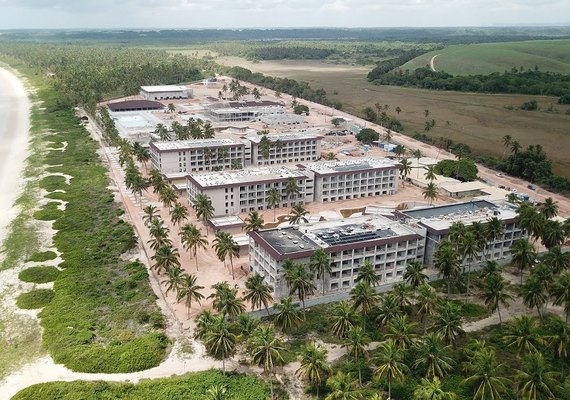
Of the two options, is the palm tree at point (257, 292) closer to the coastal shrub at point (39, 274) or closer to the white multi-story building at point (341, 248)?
the white multi-story building at point (341, 248)

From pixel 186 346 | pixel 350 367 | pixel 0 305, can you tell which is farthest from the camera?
pixel 0 305

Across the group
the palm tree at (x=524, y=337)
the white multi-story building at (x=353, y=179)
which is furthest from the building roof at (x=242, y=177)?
the palm tree at (x=524, y=337)

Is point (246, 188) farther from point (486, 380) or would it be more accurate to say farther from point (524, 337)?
point (486, 380)

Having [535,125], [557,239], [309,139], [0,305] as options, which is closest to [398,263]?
[557,239]

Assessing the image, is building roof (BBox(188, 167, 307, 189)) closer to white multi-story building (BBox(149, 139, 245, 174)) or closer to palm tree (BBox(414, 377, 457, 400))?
white multi-story building (BBox(149, 139, 245, 174))

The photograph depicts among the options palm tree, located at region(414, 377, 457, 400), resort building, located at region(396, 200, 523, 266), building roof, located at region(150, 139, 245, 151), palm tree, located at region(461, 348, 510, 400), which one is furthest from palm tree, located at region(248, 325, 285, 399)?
building roof, located at region(150, 139, 245, 151)

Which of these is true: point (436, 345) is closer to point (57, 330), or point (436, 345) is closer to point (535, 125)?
point (57, 330)
